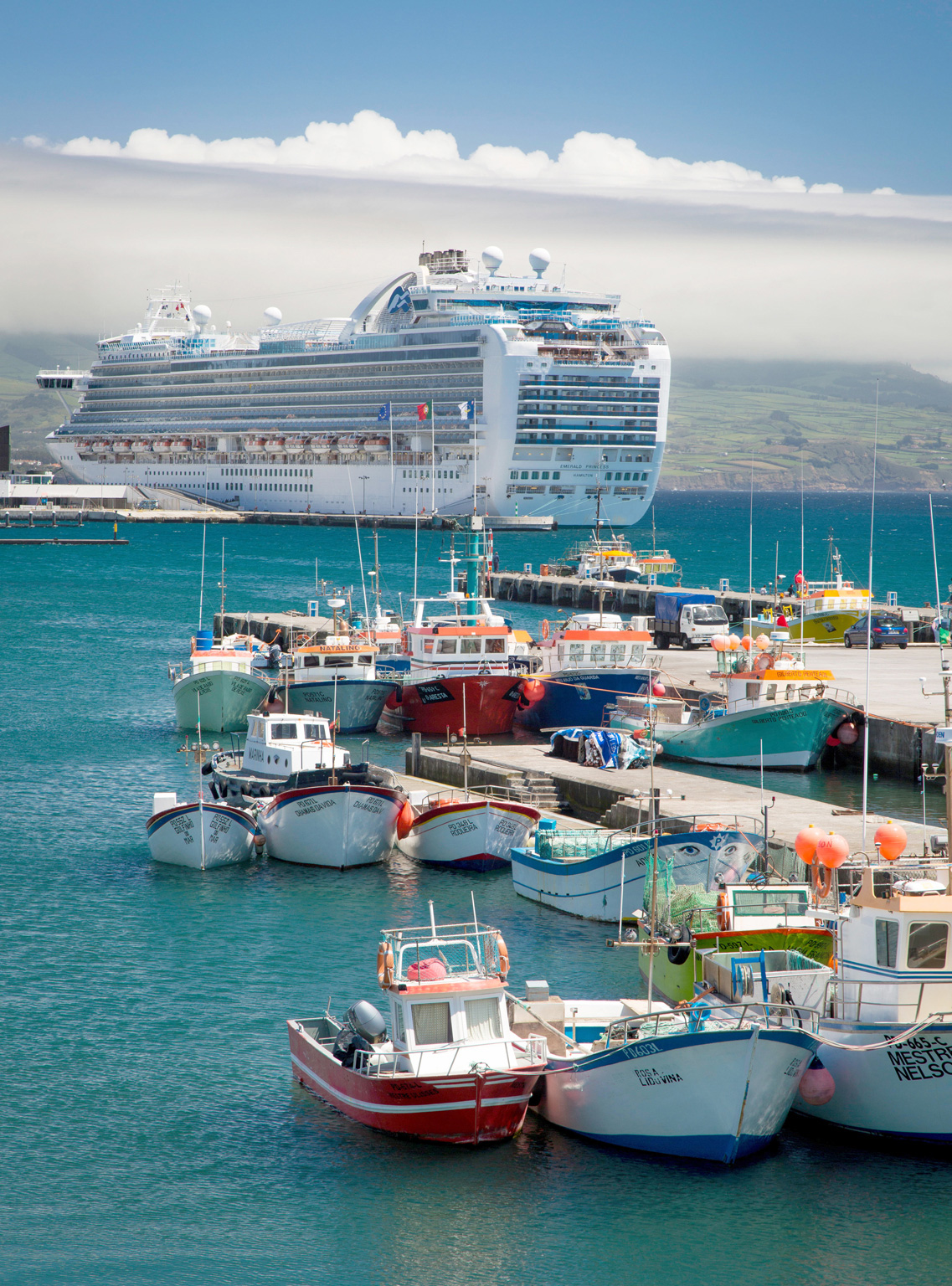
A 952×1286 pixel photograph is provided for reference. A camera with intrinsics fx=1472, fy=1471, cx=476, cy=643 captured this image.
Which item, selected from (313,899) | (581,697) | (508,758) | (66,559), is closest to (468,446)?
(66,559)

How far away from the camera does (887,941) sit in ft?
53.1

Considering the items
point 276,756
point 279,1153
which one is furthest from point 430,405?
point 279,1153

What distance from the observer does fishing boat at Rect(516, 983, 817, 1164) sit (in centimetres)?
1552

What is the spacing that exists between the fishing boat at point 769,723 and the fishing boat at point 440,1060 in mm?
21671

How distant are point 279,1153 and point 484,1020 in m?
2.78

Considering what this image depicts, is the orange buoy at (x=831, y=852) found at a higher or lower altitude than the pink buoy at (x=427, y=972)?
higher

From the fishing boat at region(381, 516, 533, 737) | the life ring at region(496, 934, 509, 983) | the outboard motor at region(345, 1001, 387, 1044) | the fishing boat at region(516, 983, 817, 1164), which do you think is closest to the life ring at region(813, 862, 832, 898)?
the fishing boat at region(516, 983, 817, 1164)

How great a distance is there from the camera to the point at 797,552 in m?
150

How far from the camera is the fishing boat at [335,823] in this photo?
27938mm

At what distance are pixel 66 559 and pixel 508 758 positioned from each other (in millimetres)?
94923

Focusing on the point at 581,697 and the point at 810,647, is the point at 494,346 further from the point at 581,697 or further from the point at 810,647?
the point at 581,697

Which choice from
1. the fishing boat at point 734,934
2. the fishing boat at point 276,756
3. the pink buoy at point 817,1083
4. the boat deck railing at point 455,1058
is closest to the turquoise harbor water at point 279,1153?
the pink buoy at point 817,1083

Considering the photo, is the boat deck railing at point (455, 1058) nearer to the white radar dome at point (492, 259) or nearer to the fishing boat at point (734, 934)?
the fishing boat at point (734, 934)

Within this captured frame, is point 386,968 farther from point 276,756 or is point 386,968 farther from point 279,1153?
point 276,756
